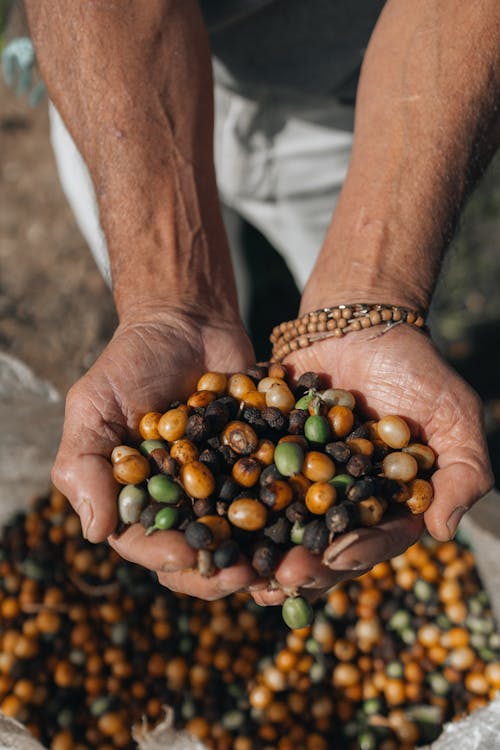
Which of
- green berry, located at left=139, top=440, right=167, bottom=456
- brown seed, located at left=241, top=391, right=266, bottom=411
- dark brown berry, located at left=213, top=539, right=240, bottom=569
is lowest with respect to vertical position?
dark brown berry, located at left=213, top=539, right=240, bottom=569

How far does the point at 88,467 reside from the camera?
2504 millimetres

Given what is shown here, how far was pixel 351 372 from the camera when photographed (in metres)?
2.89

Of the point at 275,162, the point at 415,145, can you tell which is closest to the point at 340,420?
the point at 415,145

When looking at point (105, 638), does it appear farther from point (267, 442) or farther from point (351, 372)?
point (351, 372)

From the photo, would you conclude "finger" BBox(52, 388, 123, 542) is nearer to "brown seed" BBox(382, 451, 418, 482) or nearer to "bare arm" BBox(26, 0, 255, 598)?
"bare arm" BBox(26, 0, 255, 598)

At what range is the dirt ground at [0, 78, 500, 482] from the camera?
18.4ft

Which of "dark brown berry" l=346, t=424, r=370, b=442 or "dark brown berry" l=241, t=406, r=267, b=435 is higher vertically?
"dark brown berry" l=241, t=406, r=267, b=435

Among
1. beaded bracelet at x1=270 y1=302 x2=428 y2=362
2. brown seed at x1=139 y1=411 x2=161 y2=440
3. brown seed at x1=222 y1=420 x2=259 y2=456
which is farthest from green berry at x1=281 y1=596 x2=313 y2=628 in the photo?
beaded bracelet at x1=270 y1=302 x2=428 y2=362

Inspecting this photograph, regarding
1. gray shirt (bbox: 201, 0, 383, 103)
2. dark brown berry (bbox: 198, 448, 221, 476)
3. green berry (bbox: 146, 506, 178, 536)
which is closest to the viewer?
green berry (bbox: 146, 506, 178, 536)

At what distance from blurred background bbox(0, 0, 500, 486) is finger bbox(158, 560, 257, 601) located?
3.19 metres

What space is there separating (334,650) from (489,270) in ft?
11.9

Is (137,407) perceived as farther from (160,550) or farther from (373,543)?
(373,543)

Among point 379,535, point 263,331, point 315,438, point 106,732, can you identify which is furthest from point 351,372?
point 263,331

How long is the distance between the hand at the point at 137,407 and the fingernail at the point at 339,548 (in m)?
0.25
